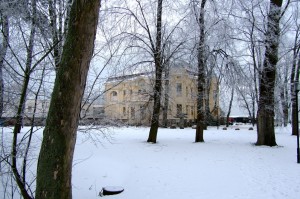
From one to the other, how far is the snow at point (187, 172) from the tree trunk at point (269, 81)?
4.73 feet

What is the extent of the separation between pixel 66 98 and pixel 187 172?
255 inches

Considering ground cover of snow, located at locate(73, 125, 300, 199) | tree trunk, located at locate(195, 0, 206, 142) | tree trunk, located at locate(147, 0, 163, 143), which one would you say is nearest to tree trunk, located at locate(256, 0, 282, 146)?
ground cover of snow, located at locate(73, 125, 300, 199)

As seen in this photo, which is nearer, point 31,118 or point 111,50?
point 31,118

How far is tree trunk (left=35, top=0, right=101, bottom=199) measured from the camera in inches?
159

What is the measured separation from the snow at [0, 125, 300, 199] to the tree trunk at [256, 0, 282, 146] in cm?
144

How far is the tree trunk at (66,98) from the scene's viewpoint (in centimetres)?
404

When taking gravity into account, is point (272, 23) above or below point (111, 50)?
above

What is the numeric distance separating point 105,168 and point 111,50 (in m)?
3.84

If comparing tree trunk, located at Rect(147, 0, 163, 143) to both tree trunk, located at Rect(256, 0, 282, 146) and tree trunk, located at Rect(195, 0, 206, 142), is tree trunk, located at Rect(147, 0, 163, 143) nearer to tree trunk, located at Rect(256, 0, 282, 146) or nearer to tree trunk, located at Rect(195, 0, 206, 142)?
tree trunk, located at Rect(195, 0, 206, 142)

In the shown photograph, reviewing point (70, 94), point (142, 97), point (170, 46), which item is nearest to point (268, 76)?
point (170, 46)

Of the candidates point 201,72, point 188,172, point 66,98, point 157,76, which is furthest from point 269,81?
point 66,98

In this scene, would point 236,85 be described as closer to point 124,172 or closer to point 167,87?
point 167,87

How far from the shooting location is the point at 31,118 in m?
6.68

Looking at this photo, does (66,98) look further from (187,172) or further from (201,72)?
(201,72)
